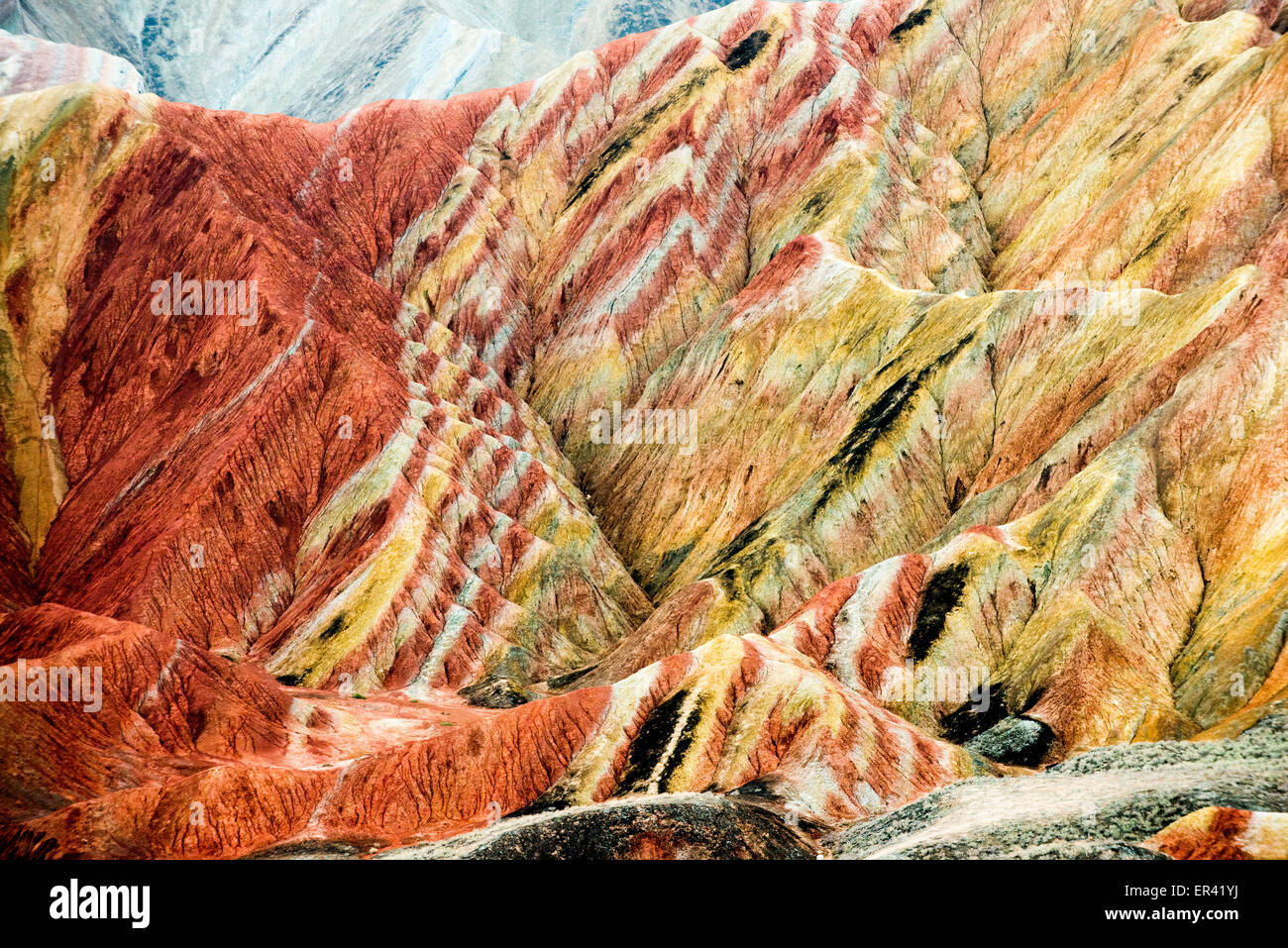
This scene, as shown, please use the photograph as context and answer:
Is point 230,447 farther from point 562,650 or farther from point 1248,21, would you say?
point 1248,21

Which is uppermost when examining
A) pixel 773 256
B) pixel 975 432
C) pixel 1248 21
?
pixel 1248 21

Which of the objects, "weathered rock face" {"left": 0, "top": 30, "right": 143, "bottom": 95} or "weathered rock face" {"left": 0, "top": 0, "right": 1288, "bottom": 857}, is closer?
"weathered rock face" {"left": 0, "top": 0, "right": 1288, "bottom": 857}

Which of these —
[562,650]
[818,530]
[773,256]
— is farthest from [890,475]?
[773,256]

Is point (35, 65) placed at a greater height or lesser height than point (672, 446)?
greater

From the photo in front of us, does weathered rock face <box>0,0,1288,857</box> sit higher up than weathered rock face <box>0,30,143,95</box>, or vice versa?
weathered rock face <box>0,30,143,95</box>

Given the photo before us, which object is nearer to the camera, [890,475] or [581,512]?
[890,475]

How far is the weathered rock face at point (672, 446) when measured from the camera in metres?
52.8

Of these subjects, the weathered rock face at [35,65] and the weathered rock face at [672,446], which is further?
the weathered rock face at [35,65]

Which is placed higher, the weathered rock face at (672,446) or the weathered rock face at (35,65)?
the weathered rock face at (35,65)

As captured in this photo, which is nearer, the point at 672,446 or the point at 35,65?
the point at 672,446

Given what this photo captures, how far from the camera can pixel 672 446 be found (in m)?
109

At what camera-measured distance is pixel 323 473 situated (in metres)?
98.1

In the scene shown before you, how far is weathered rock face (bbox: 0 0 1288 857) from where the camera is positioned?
2077 inches

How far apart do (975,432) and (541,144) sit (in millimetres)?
77214
